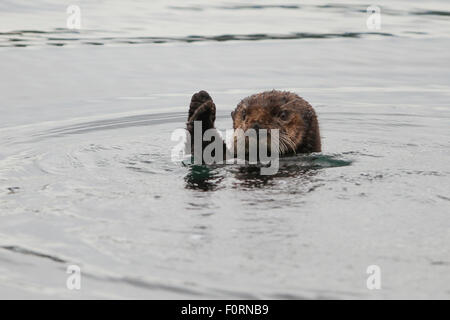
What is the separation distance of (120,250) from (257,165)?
2293 mm

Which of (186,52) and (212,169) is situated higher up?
(186,52)

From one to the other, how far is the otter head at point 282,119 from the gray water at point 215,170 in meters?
0.21

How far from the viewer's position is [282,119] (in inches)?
263

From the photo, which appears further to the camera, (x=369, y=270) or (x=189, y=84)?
(x=189, y=84)

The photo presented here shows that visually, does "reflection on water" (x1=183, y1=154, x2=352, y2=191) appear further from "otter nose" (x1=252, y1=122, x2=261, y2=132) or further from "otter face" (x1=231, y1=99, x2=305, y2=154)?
"otter nose" (x1=252, y1=122, x2=261, y2=132)

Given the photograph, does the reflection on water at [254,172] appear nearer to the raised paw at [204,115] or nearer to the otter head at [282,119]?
the otter head at [282,119]

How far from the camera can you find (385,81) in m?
10.5

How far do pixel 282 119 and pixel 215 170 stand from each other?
0.82m

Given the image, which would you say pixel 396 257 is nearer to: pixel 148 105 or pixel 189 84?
pixel 148 105

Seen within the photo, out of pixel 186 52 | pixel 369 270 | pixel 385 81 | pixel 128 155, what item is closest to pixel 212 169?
pixel 128 155

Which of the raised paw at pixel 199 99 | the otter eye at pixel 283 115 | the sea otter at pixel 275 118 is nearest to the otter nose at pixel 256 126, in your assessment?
the sea otter at pixel 275 118

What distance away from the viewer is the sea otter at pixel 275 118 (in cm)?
640

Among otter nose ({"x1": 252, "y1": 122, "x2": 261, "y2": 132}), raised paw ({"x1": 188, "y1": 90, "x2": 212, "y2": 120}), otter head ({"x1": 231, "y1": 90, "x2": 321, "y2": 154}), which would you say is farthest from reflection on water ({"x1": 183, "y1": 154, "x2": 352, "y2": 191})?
raised paw ({"x1": 188, "y1": 90, "x2": 212, "y2": 120})

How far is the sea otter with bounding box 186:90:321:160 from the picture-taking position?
6.40 m
